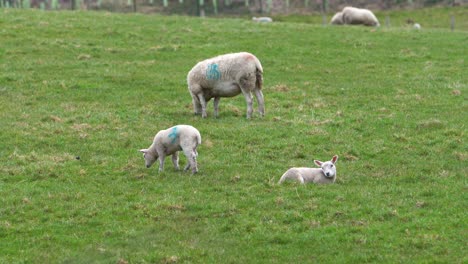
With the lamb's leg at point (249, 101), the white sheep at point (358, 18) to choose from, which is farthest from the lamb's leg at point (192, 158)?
the white sheep at point (358, 18)

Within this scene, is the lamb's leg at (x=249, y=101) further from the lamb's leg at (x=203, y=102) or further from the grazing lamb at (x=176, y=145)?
the grazing lamb at (x=176, y=145)

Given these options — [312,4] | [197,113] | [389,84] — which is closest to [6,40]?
[197,113]

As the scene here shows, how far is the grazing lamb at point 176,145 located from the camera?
1909 centimetres

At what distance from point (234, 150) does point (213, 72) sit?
4.19m

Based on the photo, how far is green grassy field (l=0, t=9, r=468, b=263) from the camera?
48.9 ft

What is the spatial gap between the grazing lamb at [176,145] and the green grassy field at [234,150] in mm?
408

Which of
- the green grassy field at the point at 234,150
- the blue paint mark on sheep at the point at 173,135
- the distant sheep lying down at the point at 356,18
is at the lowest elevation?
the green grassy field at the point at 234,150

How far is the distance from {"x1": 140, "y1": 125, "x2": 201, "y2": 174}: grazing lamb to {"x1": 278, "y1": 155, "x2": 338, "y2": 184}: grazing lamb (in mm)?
2286

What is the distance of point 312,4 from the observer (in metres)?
80.1

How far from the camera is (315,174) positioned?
18.5m

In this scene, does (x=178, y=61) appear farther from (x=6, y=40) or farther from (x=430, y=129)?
(x=430, y=129)

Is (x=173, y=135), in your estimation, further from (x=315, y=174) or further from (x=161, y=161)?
(x=315, y=174)

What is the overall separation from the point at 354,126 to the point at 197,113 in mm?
5253

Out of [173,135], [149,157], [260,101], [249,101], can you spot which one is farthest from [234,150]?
[260,101]
